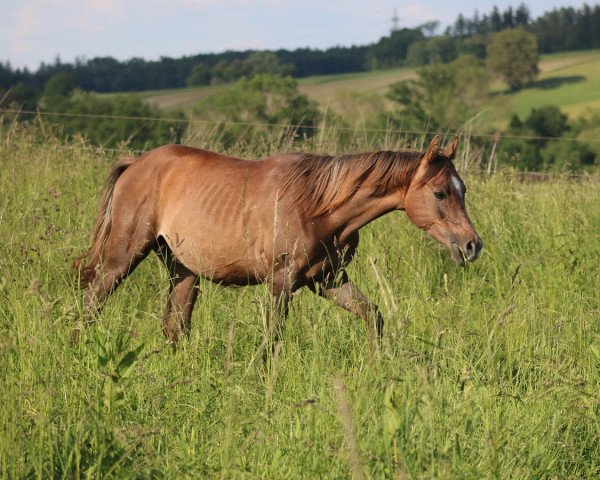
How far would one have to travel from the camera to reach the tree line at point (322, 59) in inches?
3093

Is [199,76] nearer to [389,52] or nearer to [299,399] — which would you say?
[389,52]

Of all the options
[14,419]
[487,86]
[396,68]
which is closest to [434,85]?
[487,86]

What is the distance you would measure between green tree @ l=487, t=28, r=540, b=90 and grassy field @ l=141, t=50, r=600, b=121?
1.14 metres

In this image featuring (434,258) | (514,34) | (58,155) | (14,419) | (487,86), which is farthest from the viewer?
(514,34)

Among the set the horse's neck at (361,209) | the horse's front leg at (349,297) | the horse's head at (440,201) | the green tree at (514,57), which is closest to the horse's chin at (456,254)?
the horse's head at (440,201)

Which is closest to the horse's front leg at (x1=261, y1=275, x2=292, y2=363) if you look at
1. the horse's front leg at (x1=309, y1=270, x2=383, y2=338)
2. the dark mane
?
the horse's front leg at (x1=309, y1=270, x2=383, y2=338)

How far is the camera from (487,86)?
76375 millimetres

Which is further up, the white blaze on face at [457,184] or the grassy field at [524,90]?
the white blaze on face at [457,184]

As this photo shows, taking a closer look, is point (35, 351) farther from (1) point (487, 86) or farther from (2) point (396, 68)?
(2) point (396, 68)

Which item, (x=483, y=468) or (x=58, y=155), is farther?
(x=58, y=155)

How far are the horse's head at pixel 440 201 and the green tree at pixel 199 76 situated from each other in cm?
8499

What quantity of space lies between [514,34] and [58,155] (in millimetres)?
98199

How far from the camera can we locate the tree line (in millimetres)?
78562

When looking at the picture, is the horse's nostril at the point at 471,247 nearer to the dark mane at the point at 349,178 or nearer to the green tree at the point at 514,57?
the dark mane at the point at 349,178
